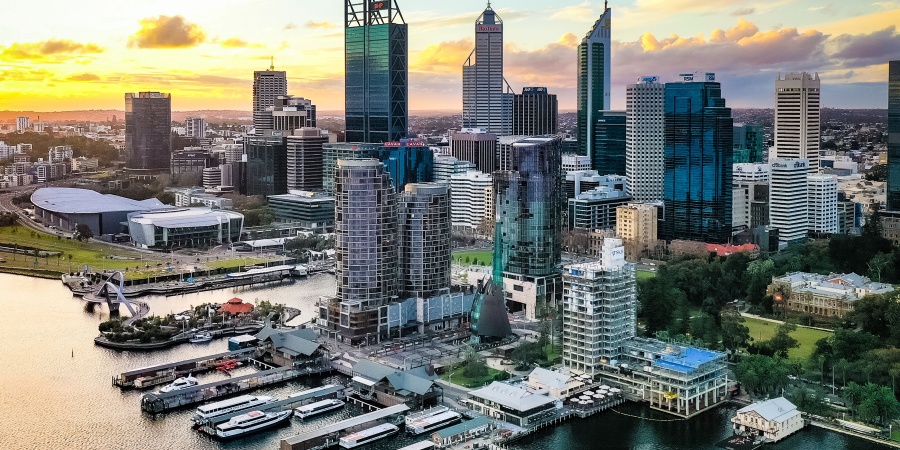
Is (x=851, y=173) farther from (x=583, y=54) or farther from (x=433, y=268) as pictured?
(x=433, y=268)

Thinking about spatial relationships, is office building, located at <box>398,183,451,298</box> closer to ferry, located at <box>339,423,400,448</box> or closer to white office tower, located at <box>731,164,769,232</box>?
ferry, located at <box>339,423,400,448</box>

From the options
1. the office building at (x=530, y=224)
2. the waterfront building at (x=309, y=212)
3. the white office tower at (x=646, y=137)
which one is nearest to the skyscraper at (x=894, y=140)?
the white office tower at (x=646, y=137)

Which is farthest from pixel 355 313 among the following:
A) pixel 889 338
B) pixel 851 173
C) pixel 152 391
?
pixel 851 173

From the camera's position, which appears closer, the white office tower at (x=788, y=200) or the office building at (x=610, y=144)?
the white office tower at (x=788, y=200)

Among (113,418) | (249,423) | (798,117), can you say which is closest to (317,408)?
(249,423)

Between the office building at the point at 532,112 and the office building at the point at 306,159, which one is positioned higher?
the office building at the point at 532,112

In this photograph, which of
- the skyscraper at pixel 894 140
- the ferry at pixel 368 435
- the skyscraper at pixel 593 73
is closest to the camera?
the ferry at pixel 368 435

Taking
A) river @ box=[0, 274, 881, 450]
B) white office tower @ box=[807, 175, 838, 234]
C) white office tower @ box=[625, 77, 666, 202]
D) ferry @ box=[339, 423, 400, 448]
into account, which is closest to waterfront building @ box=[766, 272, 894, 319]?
river @ box=[0, 274, 881, 450]

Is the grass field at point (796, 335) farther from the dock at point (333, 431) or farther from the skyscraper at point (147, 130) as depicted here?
the skyscraper at point (147, 130)
